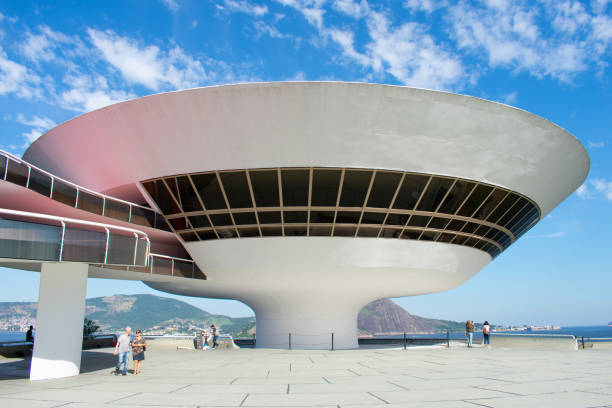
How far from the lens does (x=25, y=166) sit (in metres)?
16.1

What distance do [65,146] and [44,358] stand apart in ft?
41.5

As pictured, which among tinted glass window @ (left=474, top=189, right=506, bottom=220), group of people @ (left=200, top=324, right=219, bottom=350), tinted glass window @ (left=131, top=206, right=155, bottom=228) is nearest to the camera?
tinted glass window @ (left=474, top=189, right=506, bottom=220)

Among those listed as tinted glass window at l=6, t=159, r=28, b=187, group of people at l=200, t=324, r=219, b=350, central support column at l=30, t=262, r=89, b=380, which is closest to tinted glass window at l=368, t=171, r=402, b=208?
central support column at l=30, t=262, r=89, b=380

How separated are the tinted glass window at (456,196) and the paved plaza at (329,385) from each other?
7149mm

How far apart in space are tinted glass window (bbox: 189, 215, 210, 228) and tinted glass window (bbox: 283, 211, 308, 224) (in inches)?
150

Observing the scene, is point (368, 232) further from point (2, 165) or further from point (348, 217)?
point (2, 165)

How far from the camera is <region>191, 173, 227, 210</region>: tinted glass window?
1923 cm

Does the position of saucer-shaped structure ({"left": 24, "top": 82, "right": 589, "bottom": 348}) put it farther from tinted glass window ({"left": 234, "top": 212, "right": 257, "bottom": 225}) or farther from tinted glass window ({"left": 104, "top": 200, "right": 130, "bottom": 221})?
tinted glass window ({"left": 104, "top": 200, "right": 130, "bottom": 221})

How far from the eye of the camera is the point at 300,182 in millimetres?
18875

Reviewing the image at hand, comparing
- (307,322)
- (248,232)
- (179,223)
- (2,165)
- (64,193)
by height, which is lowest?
(307,322)

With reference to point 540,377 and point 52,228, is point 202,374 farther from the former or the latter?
point 540,377

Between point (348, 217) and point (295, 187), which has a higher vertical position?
point (295, 187)

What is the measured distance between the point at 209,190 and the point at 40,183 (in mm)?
6572

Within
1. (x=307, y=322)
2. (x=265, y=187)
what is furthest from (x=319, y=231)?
(x=307, y=322)
